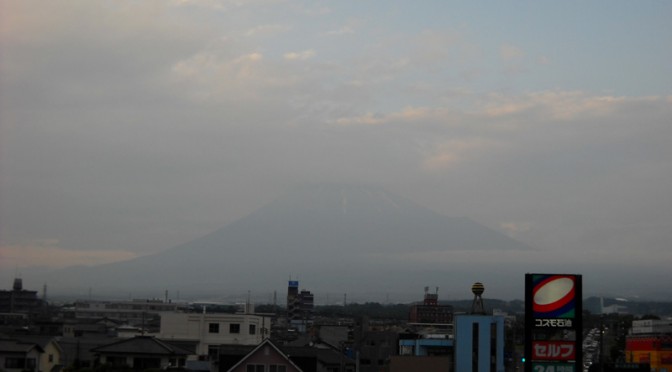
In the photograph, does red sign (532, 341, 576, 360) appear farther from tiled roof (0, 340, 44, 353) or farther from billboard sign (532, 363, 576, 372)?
tiled roof (0, 340, 44, 353)

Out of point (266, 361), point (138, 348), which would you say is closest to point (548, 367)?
point (266, 361)

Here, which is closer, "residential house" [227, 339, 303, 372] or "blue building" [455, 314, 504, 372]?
"residential house" [227, 339, 303, 372]

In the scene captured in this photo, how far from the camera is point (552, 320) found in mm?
26922

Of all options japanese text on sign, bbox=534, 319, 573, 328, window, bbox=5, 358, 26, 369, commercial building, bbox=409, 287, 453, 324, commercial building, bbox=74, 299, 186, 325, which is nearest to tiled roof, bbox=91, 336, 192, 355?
window, bbox=5, 358, 26, 369

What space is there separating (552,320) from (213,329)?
1399 inches

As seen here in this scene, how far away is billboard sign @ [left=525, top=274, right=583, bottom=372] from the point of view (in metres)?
26.9

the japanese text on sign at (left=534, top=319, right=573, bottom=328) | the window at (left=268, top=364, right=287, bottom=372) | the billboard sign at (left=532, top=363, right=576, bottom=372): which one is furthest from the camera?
the window at (left=268, top=364, right=287, bottom=372)

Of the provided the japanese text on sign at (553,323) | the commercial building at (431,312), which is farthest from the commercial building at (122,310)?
the japanese text on sign at (553,323)

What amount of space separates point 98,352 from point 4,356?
14.9ft

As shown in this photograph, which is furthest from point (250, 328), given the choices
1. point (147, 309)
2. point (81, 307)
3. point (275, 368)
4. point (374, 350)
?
point (81, 307)

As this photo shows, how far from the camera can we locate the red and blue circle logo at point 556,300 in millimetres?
26922

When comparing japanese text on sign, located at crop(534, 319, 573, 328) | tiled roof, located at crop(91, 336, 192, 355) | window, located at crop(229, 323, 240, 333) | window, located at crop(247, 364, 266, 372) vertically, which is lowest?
window, located at crop(247, 364, 266, 372)

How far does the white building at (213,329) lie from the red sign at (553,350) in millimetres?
32618

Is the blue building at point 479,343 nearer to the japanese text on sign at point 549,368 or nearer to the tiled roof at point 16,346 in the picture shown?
the tiled roof at point 16,346
